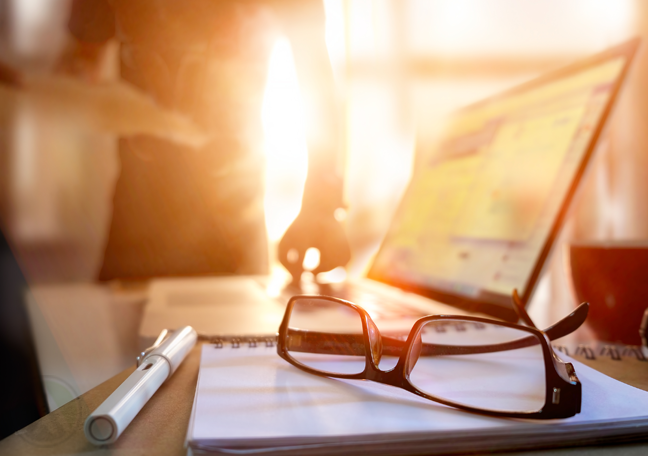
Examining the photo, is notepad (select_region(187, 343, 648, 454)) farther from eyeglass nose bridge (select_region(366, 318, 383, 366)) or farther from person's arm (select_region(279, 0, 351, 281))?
person's arm (select_region(279, 0, 351, 281))

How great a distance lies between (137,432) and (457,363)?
0.71 feet

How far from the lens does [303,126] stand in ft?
3.67

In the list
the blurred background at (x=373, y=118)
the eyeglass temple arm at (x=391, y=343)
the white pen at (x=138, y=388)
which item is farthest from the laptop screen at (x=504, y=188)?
the blurred background at (x=373, y=118)

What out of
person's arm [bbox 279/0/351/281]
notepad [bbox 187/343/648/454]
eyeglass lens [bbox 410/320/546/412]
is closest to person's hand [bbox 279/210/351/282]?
person's arm [bbox 279/0/351/281]

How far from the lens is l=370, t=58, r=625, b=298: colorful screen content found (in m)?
0.46

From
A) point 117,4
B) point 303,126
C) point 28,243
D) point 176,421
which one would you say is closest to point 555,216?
point 176,421

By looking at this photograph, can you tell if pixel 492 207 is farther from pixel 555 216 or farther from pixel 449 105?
pixel 449 105

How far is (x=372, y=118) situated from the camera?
1270 mm

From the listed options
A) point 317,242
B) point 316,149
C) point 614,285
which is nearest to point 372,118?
point 316,149

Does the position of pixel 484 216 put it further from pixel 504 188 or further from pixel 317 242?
pixel 317 242

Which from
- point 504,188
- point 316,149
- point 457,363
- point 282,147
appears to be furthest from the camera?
point 282,147

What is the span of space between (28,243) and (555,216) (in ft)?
4.25

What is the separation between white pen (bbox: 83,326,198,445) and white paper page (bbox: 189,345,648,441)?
3 centimetres

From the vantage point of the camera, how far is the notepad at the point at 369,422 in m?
0.19
